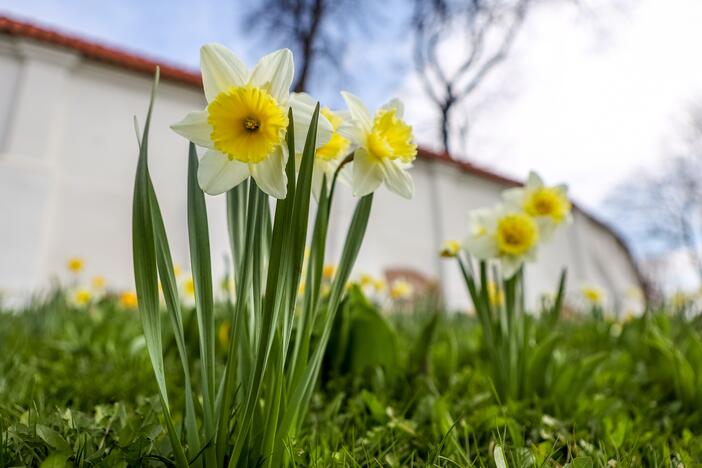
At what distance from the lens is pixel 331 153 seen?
31.0 inches

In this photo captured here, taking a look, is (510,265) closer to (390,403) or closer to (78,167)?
(390,403)

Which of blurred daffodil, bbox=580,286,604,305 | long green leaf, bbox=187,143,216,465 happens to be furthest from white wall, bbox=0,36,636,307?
long green leaf, bbox=187,143,216,465

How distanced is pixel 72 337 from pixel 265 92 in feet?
6.11

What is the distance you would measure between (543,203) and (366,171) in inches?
29.0

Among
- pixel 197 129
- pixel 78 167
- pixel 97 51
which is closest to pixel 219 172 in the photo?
pixel 197 129

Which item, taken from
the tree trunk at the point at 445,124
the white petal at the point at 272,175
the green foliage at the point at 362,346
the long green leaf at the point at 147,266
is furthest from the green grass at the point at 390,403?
the tree trunk at the point at 445,124

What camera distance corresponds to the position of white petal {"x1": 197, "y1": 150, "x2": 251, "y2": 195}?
649 millimetres

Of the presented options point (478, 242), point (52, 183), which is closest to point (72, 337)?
point (478, 242)

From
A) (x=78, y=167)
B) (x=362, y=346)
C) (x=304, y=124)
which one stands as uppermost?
(x=78, y=167)

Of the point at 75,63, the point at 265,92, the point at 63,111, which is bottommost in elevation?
the point at 265,92

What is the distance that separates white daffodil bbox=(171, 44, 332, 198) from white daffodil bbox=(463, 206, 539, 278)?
2.45 ft

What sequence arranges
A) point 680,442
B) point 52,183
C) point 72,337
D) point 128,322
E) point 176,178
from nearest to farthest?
1. point 680,442
2. point 72,337
3. point 128,322
4. point 52,183
5. point 176,178

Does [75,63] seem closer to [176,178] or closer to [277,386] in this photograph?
[176,178]

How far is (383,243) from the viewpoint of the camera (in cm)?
708
